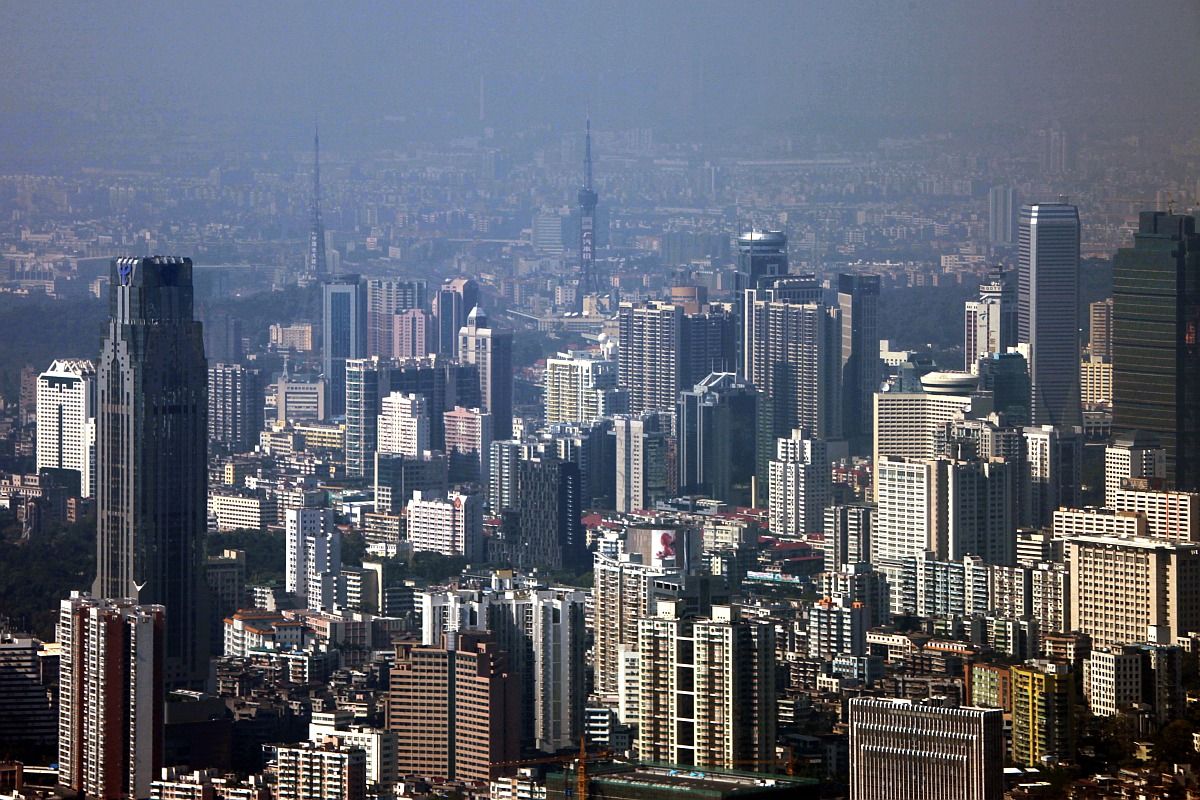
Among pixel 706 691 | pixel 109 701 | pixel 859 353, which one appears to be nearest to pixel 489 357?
pixel 859 353

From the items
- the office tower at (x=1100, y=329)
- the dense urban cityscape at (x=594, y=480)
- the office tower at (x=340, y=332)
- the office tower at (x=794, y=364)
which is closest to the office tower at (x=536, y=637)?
the dense urban cityscape at (x=594, y=480)

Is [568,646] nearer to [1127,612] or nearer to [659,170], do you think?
[1127,612]

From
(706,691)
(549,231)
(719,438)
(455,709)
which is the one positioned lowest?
(455,709)

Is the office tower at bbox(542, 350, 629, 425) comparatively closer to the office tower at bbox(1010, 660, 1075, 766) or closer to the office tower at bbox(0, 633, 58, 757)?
the office tower at bbox(0, 633, 58, 757)

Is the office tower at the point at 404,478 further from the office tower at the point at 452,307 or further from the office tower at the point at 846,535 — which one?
the office tower at the point at 846,535

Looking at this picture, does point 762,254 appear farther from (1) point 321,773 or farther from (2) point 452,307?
(1) point 321,773
